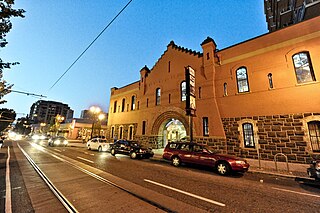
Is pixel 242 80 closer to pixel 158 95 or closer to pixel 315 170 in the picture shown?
pixel 315 170

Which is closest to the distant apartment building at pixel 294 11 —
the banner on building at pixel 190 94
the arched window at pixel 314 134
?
the arched window at pixel 314 134

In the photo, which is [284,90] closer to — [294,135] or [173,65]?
[294,135]

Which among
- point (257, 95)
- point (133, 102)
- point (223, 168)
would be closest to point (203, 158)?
point (223, 168)

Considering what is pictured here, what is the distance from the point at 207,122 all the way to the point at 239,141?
10.9ft

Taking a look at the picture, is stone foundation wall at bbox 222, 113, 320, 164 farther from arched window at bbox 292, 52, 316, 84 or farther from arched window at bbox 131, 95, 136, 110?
arched window at bbox 131, 95, 136, 110

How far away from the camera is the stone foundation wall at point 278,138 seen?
33.7ft

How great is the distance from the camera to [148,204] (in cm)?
418

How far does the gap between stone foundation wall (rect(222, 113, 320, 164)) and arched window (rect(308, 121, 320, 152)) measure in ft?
1.16

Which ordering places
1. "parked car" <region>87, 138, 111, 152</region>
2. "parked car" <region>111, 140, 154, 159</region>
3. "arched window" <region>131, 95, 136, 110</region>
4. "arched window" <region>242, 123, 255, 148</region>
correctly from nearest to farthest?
"arched window" <region>242, 123, 255, 148</region> < "parked car" <region>111, 140, 154, 159</region> < "parked car" <region>87, 138, 111, 152</region> < "arched window" <region>131, 95, 136, 110</region>

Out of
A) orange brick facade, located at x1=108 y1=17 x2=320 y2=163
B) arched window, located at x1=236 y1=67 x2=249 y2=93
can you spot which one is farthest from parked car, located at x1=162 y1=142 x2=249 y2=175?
arched window, located at x1=236 y1=67 x2=249 y2=93

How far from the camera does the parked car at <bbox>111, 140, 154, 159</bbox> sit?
12977 millimetres

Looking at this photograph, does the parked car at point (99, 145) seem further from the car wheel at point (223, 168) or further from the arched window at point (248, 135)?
the arched window at point (248, 135)

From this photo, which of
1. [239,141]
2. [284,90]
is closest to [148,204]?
[239,141]

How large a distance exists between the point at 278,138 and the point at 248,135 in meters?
2.07
